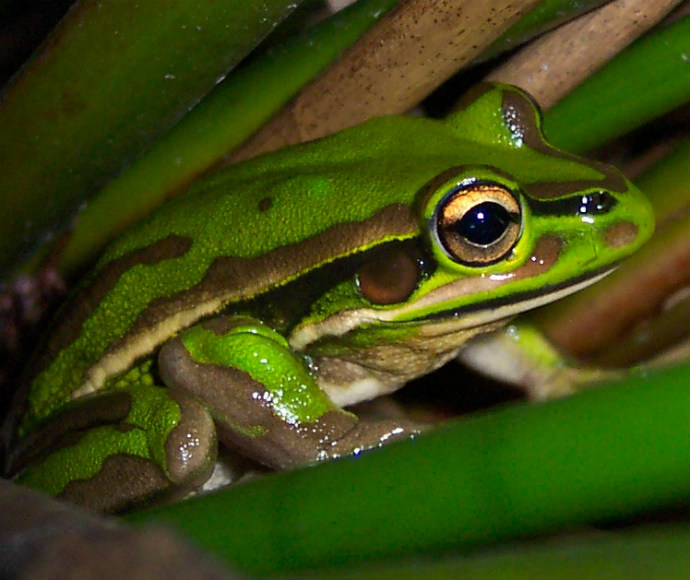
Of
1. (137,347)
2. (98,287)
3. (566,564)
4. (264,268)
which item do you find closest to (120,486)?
(137,347)

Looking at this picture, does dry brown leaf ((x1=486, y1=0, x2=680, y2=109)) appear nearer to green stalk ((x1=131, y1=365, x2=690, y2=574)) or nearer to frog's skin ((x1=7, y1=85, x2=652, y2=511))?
frog's skin ((x1=7, y1=85, x2=652, y2=511))

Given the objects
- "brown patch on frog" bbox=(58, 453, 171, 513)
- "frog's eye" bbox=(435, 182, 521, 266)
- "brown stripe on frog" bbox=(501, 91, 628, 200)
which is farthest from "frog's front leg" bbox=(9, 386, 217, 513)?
"brown stripe on frog" bbox=(501, 91, 628, 200)

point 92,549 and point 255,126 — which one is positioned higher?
point 255,126

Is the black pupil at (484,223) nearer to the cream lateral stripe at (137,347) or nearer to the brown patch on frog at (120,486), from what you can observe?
the cream lateral stripe at (137,347)

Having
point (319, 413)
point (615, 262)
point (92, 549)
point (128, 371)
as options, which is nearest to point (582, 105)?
point (615, 262)

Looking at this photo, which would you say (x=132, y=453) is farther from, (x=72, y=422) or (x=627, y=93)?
(x=627, y=93)

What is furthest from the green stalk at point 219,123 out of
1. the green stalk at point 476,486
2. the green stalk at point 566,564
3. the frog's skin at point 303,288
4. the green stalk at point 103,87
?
the green stalk at point 566,564

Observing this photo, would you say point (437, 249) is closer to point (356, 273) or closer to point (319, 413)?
point (356, 273)
